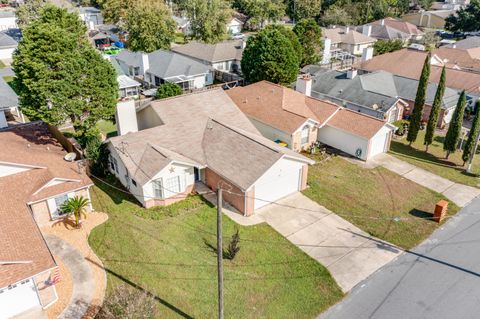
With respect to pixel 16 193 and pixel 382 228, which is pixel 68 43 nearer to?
pixel 16 193

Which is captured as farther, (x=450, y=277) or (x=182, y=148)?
(x=182, y=148)

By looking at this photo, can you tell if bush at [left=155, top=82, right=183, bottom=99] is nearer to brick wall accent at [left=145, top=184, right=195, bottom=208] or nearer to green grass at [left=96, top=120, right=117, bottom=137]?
green grass at [left=96, top=120, right=117, bottom=137]

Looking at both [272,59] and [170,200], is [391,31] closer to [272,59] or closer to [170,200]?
[272,59]

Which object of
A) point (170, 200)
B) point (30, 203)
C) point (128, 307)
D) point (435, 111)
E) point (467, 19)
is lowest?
point (170, 200)

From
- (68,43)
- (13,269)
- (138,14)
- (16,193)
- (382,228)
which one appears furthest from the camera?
(138,14)

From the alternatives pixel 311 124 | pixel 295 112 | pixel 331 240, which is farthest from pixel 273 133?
pixel 331 240

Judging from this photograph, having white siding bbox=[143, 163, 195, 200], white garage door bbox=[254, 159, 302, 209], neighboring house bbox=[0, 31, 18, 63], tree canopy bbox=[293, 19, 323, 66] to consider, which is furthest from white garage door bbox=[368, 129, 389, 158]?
neighboring house bbox=[0, 31, 18, 63]

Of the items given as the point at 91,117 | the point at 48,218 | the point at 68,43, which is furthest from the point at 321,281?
the point at 68,43

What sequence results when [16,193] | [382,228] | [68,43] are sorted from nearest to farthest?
1. [16,193]
2. [382,228]
3. [68,43]
